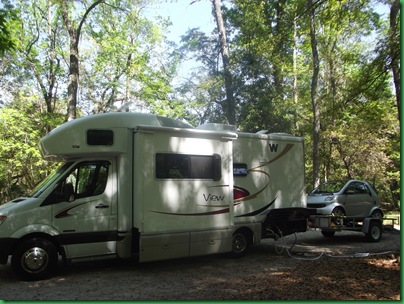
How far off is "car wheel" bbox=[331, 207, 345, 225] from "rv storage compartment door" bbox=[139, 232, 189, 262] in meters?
5.66

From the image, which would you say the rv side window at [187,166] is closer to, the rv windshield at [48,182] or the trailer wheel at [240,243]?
the trailer wheel at [240,243]

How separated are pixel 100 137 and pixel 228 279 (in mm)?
3850

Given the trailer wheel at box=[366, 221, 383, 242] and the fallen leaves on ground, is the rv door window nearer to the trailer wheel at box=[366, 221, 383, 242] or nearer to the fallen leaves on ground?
the fallen leaves on ground

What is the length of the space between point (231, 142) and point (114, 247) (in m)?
3.61

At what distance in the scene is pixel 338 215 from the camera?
1239cm

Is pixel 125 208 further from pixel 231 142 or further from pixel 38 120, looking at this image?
pixel 38 120

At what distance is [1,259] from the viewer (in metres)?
7.09

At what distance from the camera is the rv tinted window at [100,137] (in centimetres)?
792

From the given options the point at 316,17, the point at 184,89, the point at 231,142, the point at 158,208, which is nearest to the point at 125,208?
the point at 158,208

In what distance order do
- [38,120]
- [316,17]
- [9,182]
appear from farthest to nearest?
1. [9,182]
2. [38,120]
3. [316,17]

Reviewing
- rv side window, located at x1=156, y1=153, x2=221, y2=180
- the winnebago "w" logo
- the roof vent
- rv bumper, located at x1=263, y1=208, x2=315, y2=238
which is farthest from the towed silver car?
rv side window, located at x1=156, y1=153, x2=221, y2=180

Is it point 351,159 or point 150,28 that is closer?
point 351,159

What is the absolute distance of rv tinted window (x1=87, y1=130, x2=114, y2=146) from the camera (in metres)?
7.92

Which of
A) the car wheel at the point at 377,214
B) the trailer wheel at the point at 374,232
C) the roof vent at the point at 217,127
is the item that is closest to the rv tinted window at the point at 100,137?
the roof vent at the point at 217,127
